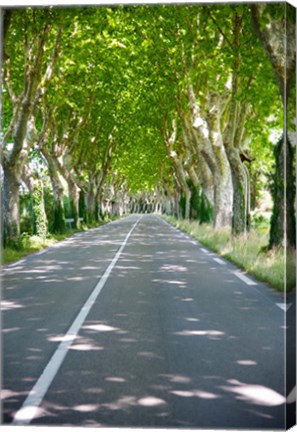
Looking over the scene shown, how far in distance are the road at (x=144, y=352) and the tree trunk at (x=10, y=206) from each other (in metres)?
6.16

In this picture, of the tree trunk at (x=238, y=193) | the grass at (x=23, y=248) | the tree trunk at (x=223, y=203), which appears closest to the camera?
the grass at (x=23, y=248)

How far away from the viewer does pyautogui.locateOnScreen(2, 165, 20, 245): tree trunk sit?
710 inches

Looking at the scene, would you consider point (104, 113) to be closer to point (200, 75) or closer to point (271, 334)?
point (200, 75)

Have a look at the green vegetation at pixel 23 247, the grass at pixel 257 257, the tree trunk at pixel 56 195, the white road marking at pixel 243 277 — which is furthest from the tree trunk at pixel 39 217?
the white road marking at pixel 243 277

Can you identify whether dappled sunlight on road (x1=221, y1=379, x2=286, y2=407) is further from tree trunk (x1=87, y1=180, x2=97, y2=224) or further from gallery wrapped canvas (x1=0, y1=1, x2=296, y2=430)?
tree trunk (x1=87, y1=180, x2=97, y2=224)

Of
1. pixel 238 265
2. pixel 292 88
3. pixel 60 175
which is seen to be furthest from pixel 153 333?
pixel 60 175

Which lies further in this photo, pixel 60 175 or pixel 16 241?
pixel 60 175

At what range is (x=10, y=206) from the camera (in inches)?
734

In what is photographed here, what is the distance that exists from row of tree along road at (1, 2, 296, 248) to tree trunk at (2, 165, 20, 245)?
0.11 feet

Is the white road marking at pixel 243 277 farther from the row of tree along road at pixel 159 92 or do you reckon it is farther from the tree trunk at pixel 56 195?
the tree trunk at pixel 56 195

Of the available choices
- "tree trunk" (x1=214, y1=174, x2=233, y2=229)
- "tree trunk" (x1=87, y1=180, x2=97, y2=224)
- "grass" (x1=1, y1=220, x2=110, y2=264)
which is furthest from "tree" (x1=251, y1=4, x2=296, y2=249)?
"tree trunk" (x1=87, y1=180, x2=97, y2=224)

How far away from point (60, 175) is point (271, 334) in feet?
86.7

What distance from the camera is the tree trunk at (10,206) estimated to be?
59.2 feet

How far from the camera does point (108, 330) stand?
23.6 ft
